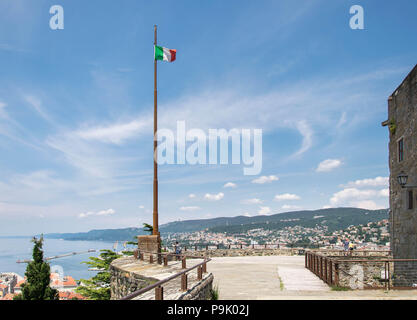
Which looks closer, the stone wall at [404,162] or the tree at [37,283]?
the stone wall at [404,162]

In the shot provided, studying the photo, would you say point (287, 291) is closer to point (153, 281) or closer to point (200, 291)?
point (200, 291)

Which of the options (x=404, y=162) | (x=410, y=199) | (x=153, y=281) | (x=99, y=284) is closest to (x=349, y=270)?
(x=410, y=199)

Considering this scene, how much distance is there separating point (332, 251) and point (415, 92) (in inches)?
702

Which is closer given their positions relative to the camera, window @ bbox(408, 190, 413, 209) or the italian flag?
the italian flag

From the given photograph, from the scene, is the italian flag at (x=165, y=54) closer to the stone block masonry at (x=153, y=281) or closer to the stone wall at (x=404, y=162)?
the stone block masonry at (x=153, y=281)

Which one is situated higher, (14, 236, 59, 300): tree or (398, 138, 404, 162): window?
(398, 138, 404, 162): window

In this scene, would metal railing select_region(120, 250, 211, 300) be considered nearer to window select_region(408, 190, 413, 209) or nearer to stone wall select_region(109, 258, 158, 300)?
stone wall select_region(109, 258, 158, 300)

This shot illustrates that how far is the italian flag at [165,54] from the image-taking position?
18.4 m

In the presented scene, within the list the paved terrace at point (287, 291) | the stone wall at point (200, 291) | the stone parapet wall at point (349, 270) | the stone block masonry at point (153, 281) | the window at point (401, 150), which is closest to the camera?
the stone wall at point (200, 291)

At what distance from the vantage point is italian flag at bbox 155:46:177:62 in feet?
60.5

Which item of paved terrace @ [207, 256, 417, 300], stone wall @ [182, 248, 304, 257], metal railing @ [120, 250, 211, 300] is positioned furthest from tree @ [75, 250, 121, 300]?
paved terrace @ [207, 256, 417, 300]

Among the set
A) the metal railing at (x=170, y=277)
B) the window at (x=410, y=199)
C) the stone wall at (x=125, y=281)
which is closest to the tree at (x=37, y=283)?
the metal railing at (x=170, y=277)
